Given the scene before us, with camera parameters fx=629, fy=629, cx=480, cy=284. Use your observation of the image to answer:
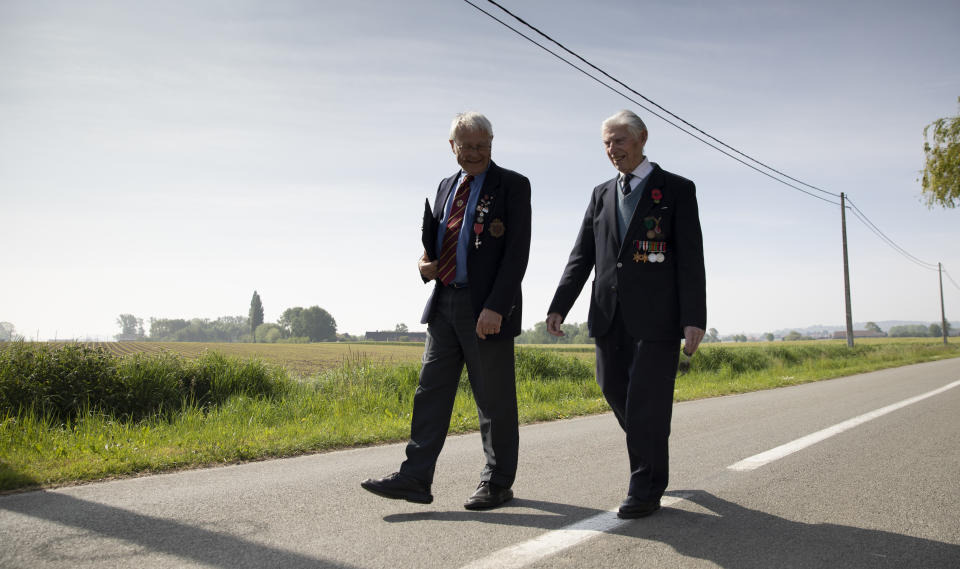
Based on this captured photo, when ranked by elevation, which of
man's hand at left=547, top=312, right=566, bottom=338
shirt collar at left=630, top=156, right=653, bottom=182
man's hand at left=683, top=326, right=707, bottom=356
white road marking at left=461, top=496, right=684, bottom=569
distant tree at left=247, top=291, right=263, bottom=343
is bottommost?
white road marking at left=461, top=496, right=684, bottom=569

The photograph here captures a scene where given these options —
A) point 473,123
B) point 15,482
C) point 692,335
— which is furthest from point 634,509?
point 15,482

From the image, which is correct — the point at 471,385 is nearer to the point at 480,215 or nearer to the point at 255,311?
the point at 480,215

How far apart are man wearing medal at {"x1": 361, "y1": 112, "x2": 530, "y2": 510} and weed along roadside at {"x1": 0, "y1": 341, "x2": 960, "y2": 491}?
202cm

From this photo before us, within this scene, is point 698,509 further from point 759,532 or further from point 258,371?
point 258,371

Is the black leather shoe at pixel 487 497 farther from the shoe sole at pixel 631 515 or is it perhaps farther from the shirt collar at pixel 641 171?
the shirt collar at pixel 641 171

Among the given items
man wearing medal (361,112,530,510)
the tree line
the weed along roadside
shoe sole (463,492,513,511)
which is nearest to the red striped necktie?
man wearing medal (361,112,530,510)

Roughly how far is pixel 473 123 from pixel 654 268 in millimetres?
1215

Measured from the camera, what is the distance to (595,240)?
144 inches

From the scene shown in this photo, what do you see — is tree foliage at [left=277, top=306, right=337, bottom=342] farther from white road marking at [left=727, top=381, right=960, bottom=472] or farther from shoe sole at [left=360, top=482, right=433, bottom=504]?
shoe sole at [left=360, top=482, right=433, bottom=504]

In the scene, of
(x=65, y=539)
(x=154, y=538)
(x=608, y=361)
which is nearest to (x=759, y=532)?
(x=608, y=361)

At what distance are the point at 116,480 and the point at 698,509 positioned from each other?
337cm

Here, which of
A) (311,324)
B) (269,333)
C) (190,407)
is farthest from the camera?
(269,333)

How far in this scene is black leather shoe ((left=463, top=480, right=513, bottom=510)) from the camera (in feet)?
10.6

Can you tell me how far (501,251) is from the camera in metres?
3.40
